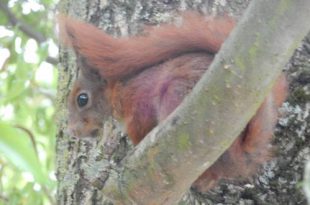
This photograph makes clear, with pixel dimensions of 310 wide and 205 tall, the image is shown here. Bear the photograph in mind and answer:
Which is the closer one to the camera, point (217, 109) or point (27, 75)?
point (217, 109)

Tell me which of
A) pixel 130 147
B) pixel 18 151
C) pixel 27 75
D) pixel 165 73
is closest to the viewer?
pixel 18 151

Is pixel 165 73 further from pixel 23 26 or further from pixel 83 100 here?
pixel 23 26

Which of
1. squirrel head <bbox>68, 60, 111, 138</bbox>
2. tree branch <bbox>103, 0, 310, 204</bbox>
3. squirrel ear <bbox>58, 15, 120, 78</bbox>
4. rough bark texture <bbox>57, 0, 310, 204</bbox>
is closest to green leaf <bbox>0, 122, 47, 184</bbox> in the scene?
tree branch <bbox>103, 0, 310, 204</bbox>

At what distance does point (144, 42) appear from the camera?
125 centimetres

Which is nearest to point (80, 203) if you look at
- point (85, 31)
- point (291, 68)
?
point (85, 31)

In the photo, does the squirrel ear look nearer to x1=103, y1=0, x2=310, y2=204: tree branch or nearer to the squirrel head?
the squirrel head

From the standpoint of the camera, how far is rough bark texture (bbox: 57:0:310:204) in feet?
4.23

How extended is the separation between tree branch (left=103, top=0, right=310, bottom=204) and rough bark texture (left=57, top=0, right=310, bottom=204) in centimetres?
15

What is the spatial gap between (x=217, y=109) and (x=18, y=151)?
14.3 inches

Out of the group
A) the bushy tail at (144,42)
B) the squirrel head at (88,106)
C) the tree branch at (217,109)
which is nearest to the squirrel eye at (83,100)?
the squirrel head at (88,106)

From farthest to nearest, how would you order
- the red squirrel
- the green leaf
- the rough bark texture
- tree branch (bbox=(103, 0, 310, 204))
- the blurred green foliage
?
1. the blurred green foliage
2. the rough bark texture
3. the red squirrel
4. tree branch (bbox=(103, 0, 310, 204))
5. the green leaf

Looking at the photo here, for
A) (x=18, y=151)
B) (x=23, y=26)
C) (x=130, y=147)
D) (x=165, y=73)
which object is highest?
(x=18, y=151)

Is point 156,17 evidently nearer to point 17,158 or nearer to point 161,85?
point 161,85

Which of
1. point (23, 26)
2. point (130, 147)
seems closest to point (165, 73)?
point (130, 147)
